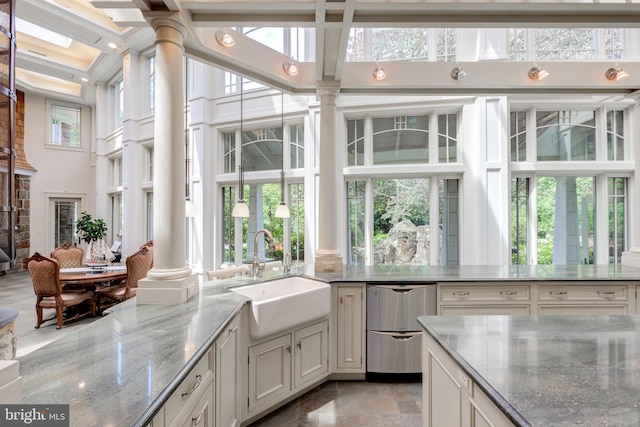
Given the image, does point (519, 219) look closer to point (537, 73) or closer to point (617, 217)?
point (617, 217)

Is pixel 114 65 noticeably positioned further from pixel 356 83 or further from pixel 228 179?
pixel 356 83

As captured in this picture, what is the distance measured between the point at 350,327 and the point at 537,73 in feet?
10.3

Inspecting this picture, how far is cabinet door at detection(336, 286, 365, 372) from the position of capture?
2697 millimetres

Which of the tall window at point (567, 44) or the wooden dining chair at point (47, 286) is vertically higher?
the tall window at point (567, 44)

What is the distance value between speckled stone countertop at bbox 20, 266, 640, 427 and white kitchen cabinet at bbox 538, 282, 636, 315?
269 cm

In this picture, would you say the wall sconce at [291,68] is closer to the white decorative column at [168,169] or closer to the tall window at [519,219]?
the white decorative column at [168,169]

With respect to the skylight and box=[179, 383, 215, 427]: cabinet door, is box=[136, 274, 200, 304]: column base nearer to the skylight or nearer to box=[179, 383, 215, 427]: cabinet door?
box=[179, 383, 215, 427]: cabinet door

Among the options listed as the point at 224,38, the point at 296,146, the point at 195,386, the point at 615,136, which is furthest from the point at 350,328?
the point at 615,136

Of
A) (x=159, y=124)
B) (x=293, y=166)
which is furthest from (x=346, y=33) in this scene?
(x=293, y=166)

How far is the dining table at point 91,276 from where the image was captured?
13.6 ft

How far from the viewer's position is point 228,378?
173cm

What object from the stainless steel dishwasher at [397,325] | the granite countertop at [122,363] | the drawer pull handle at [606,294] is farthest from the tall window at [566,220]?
the granite countertop at [122,363]

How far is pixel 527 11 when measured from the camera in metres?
2.09

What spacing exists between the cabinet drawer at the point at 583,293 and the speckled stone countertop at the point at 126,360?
8.83 feet
